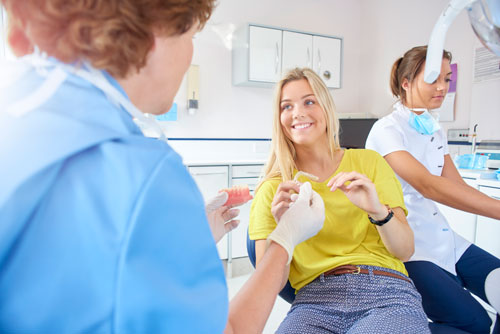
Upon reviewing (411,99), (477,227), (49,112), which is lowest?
(477,227)

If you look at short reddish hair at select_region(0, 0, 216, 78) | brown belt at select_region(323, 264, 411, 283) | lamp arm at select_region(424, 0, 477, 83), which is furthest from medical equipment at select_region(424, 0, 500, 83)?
short reddish hair at select_region(0, 0, 216, 78)

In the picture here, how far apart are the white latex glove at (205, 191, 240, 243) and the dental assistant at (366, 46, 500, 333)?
709mm

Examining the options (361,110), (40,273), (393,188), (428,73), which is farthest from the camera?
(361,110)

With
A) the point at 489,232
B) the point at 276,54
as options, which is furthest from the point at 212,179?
the point at 489,232

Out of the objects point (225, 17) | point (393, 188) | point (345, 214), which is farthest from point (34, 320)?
point (225, 17)

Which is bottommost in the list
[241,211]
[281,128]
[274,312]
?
[274,312]

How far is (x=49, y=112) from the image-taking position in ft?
1.30

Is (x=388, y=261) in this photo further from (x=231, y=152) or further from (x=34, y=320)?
(x=231, y=152)

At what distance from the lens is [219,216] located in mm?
1037

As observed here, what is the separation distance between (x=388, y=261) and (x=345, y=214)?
0.21m

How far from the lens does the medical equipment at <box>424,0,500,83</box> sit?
2.64 ft

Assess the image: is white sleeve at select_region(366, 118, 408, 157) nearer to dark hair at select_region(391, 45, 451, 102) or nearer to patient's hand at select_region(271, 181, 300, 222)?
dark hair at select_region(391, 45, 451, 102)

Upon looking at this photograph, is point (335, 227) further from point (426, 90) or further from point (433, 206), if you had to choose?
point (426, 90)

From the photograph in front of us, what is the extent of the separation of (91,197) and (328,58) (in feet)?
12.1
